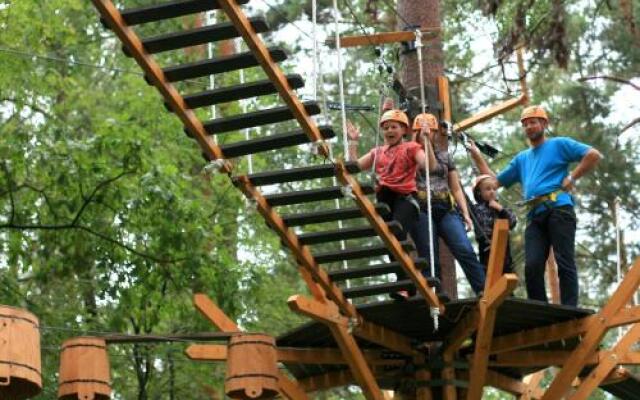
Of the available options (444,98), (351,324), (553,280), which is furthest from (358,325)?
(444,98)

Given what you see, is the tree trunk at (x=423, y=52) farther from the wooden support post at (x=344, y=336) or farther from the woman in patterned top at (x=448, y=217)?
the wooden support post at (x=344, y=336)

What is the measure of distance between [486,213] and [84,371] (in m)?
3.58

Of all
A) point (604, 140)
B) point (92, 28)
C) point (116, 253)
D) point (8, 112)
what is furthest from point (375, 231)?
→ point (604, 140)

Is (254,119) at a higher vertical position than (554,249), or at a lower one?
higher

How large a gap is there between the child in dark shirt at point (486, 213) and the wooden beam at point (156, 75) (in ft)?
8.30

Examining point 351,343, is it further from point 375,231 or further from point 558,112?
point 558,112

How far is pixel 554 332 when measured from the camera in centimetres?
1246

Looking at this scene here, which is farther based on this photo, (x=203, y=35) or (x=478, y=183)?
(x=478, y=183)

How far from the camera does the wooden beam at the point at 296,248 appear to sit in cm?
1112

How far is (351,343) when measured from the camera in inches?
470

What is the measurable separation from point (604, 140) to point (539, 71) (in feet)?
4.57

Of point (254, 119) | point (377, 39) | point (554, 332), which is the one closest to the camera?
point (254, 119)

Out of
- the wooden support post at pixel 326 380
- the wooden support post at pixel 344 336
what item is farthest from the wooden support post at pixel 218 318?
the wooden support post at pixel 326 380

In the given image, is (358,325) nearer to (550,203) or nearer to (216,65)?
(550,203)
